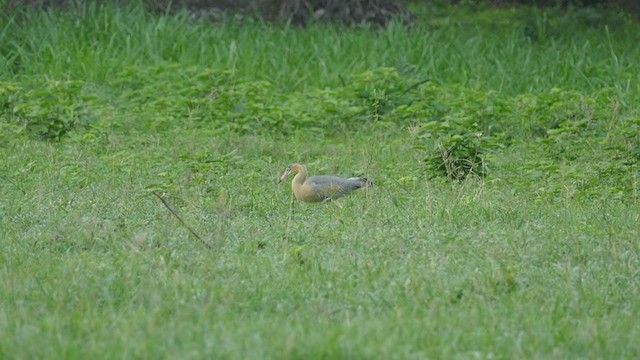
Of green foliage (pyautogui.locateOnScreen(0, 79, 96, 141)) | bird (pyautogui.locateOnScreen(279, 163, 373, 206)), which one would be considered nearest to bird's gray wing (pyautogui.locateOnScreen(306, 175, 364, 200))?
bird (pyautogui.locateOnScreen(279, 163, 373, 206))

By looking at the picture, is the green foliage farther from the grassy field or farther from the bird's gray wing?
the bird's gray wing

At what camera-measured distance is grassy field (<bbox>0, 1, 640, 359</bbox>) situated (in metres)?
4.91

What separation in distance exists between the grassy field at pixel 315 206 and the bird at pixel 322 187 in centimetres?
9

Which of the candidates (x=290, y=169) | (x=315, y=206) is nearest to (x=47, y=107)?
(x=290, y=169)

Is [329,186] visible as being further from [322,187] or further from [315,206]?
[315,206]

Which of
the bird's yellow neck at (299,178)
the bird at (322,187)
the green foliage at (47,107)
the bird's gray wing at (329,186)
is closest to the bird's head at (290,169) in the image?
the bird's yellow neck at (299,178)

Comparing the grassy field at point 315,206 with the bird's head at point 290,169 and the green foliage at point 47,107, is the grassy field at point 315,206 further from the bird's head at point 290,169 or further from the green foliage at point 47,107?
the bird's head at point 290,169

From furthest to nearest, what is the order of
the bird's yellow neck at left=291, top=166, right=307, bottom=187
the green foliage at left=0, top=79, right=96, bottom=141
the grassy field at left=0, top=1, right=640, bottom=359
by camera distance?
the green foliage at left=0, top=79, right=96, bottom=141 < the bird's yellow neck at left=291, top=166, right=307, bottom=187 < the grassy field at left=0, top=1, right=640, bottom=359

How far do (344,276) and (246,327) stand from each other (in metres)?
1.04

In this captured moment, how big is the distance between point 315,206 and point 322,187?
21 centimetres

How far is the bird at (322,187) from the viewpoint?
7.59 m

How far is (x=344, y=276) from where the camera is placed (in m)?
5.73

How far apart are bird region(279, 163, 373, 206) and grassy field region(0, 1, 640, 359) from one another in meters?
0.09

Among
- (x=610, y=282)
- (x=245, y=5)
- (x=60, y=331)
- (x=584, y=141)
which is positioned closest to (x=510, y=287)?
(x=610, y=282)
